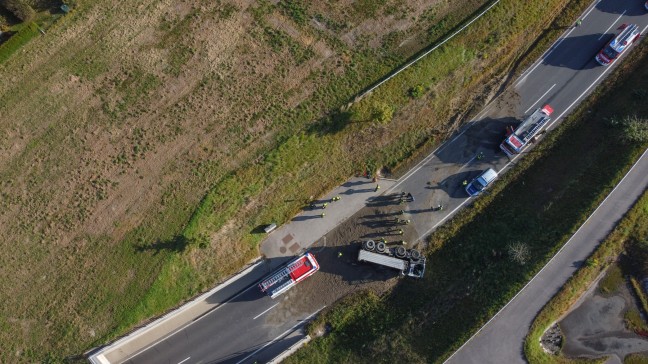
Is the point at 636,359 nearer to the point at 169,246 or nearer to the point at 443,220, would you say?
the point at 443,220

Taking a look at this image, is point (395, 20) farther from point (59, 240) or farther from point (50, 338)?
point (50, 338)

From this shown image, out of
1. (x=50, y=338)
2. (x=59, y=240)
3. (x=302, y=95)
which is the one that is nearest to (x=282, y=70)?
(x=302, y=95)

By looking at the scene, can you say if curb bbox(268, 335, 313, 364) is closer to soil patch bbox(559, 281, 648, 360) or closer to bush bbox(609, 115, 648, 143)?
soil patch bbox(559, 281, 648, 360)

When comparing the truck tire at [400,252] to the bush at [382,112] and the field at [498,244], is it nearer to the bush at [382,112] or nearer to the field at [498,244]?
the field at [498,244]

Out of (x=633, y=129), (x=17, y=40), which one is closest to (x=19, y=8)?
(x=17, y=40)

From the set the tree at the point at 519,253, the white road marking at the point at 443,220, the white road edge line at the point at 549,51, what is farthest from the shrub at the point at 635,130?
the white road marking at the point at 443,220
